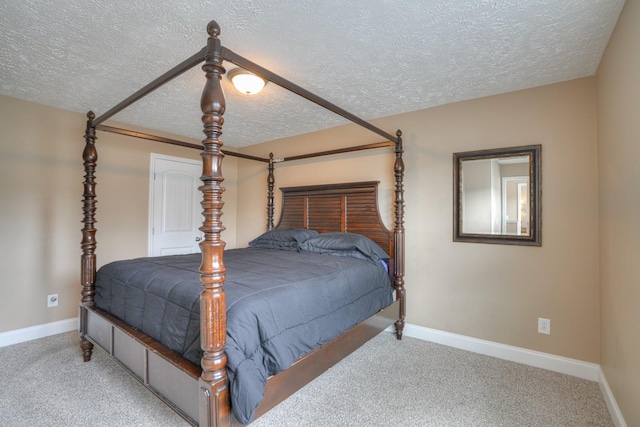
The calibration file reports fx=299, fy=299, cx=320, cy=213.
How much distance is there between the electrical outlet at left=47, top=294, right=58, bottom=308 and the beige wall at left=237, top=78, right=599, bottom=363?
355 centimetres

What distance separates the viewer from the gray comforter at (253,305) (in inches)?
57.7

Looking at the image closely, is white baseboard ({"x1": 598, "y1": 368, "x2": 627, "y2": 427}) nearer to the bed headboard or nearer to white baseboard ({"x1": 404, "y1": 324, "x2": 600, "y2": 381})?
white baseboard ({"x1": 404, "y1": 324, "x2": 600, "y2": 381})

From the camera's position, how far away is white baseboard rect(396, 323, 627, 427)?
2035 mm

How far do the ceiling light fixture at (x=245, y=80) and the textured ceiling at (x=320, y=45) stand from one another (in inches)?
5.2

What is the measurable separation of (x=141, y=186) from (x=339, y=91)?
110 inches

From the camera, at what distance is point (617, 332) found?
1.82 metres

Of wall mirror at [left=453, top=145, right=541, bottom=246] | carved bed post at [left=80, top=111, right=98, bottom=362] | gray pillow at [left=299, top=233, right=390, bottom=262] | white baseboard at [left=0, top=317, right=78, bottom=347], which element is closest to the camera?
carved bed post at [left=80, top=111, right=98, bottom=362]

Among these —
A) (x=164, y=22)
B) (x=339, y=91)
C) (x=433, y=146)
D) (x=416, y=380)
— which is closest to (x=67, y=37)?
(x=164, y=22)

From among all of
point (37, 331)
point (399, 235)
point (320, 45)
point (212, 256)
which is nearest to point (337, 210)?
point (399, 235)

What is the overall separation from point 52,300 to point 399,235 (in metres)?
3.68

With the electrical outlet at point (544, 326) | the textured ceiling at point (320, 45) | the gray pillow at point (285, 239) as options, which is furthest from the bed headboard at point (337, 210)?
the electrical outlet at point (544, 326)

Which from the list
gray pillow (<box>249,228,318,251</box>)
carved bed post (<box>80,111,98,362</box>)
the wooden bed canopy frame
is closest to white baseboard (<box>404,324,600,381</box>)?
the wooden bed canopy frame

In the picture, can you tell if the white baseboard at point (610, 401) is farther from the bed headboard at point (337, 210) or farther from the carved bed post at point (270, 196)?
the carved bed post at point (270, 196)

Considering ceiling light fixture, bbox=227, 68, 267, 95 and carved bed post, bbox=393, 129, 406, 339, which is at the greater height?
ceiling light fixture, bbox=227, 68, 267, 95
